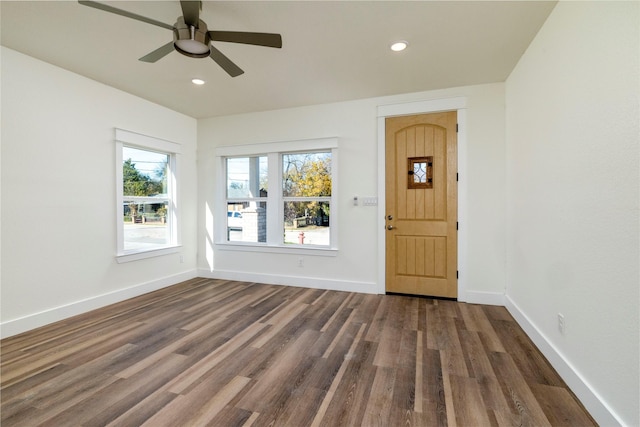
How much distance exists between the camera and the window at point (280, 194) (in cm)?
432

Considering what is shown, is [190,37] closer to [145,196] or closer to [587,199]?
[587,199]

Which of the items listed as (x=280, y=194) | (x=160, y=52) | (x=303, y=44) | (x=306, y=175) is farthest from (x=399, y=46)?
(x=280, y=194)

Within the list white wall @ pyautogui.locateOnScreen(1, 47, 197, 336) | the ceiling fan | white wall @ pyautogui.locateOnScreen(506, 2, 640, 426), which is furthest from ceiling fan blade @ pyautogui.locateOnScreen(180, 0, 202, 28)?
white wall @ pyautogui.locateOnScreen(506, 2, 640, 426)

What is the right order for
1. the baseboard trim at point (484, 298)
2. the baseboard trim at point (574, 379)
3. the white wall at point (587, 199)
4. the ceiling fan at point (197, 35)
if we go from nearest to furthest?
1. the white wall at point (587, 199)
2. the baseboard trim at point (574, 379)
3. the ceiling fan at point (197, 35)
4. the baseboard trim at point (484, 298)

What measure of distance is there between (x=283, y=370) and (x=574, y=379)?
194cm

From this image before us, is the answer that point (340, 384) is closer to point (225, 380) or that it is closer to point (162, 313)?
point (225, 380)

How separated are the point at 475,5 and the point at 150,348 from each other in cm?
376

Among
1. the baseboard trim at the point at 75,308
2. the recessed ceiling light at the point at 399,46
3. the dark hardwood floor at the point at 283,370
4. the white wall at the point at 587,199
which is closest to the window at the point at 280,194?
the baseboard trim at the point at 75,308

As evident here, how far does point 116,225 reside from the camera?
367 cm

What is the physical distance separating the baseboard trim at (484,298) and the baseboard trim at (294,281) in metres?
1.16

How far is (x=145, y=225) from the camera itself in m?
4.18

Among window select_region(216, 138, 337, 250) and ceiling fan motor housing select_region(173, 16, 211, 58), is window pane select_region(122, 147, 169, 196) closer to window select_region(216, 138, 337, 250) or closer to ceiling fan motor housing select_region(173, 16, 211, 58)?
window select_region(216, 138, 337, 250)

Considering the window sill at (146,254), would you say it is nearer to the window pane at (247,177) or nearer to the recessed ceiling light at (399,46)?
the window pane at (247,177)

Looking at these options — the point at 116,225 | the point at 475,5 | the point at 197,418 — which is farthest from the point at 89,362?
the point at 475,5
